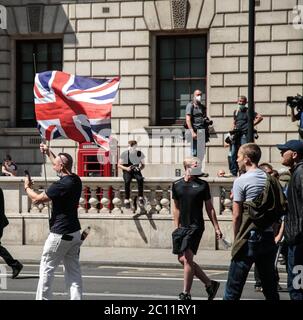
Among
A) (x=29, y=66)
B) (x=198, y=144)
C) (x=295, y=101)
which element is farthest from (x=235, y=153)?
(x=29, y=66)

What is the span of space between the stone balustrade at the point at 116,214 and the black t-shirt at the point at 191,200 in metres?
7.52

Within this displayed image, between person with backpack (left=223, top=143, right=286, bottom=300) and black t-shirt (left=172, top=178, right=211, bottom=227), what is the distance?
277cm

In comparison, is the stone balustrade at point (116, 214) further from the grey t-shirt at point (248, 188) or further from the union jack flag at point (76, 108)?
the grey t-shirt at point (248, 188)

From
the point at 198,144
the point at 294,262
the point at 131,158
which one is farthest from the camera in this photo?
the point at 198,144

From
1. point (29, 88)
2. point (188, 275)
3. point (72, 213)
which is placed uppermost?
point (29, 88)

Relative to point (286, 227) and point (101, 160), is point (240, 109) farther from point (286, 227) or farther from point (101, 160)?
point (286, 227)

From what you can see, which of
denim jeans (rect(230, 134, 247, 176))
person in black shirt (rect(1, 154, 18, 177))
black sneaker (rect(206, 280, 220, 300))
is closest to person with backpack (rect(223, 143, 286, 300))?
black sneaker (rect(206, 280, 220, 300))

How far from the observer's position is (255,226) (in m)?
9.76

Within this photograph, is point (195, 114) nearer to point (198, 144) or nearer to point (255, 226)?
point (198, 144)

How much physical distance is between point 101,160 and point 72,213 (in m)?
15.8

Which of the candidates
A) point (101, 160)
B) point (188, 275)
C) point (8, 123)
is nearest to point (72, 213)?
point (188, 275)

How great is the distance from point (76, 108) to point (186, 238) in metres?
4.45

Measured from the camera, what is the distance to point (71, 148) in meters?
28.1
